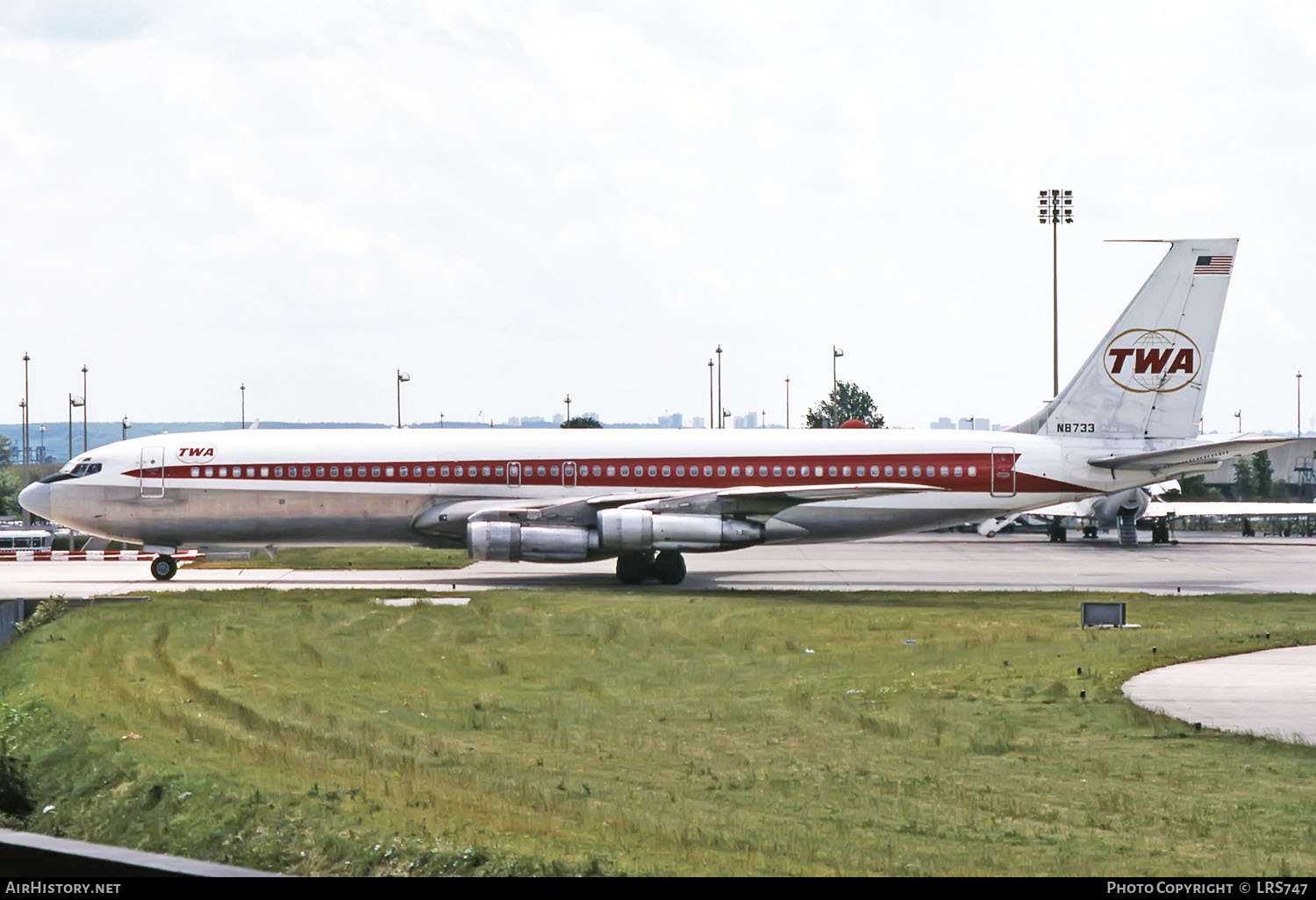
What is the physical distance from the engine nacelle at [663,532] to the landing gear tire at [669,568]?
180cm

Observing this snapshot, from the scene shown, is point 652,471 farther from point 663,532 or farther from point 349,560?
point 349,560

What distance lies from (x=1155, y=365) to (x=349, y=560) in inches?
1031

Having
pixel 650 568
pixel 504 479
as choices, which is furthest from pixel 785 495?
pixel 504 479

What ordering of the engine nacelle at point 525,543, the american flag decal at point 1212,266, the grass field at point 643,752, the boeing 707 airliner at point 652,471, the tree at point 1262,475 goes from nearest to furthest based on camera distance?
the grass field at point 643,752
the engine nacelle at point 525,543
the boeing 707 airliner at point 652,471
the american flag decal at point 1212,266
the tree at point 1262,475

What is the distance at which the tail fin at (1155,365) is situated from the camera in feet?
129

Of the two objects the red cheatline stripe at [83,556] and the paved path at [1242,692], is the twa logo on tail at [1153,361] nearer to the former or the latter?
the paved path at [1242,692]

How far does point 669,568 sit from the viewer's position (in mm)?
38781

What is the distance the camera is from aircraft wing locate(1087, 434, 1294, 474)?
121 feet

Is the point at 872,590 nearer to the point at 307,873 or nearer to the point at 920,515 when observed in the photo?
the point at 920,515

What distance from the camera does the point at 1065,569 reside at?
4559 cm

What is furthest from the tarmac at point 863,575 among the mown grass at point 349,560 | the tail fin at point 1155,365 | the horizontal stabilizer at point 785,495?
the tail fin at point 1155,365

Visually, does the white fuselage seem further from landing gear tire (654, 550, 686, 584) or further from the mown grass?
the mown grass

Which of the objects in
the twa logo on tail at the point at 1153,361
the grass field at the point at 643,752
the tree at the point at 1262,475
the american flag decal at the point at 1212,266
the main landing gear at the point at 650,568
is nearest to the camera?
the grass field at the point at 643,752

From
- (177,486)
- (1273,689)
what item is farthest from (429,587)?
(1273,689)
